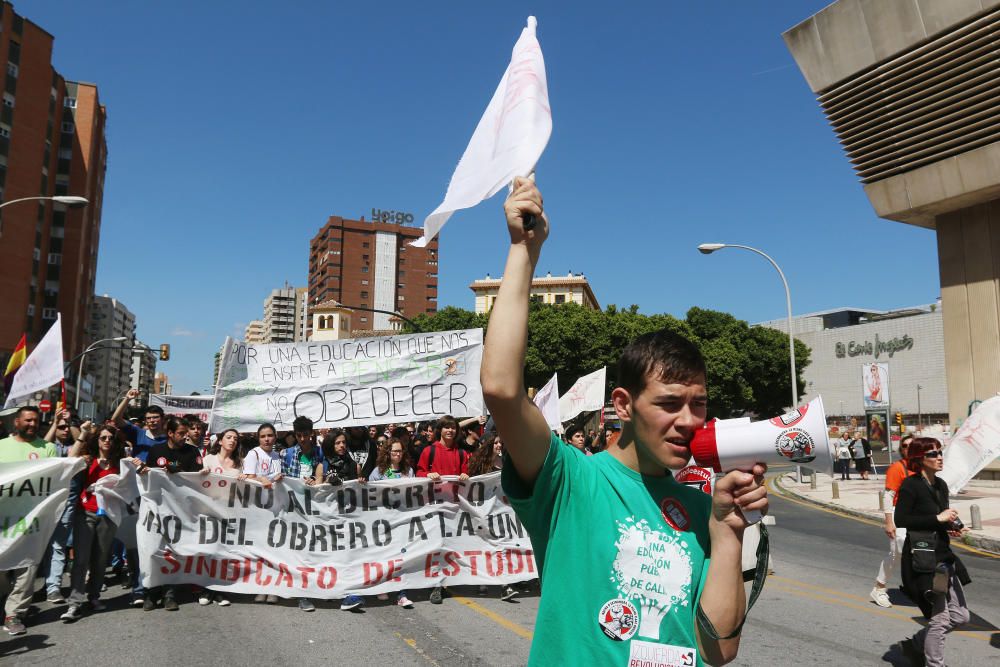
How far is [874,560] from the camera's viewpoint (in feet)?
33.8

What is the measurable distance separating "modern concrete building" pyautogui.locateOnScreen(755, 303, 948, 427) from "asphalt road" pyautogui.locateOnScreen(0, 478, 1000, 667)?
181 feet

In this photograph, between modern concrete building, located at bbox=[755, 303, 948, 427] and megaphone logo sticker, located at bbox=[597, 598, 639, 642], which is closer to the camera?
megaphone logo sticker, located at bbox=[597, 598, 639, 642]

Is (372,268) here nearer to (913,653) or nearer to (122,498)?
(122,498)

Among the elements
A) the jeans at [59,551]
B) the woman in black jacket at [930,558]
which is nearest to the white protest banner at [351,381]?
the jeans at [59,551]

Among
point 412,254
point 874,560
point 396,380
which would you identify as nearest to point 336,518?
point 396,380

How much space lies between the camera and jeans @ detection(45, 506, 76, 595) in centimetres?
739

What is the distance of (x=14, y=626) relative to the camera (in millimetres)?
6176

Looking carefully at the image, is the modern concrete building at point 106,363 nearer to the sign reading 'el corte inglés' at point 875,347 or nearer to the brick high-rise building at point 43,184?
the brick high-rise building at point 43,184

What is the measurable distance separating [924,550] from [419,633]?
160 inches

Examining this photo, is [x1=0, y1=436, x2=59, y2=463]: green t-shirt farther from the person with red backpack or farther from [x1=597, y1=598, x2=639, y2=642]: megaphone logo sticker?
[x1=597, y1=598, x2=639, y2=642]: megaphone logo sticker

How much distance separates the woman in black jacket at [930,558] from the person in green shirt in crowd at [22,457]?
23.5 feet

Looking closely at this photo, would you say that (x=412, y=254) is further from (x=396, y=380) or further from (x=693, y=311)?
(x=396, y=380)

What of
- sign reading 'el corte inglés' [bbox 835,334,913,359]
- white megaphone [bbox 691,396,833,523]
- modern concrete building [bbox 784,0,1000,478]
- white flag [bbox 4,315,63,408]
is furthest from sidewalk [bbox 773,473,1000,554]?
sign reading 'el corte inglés' [bbox 835,334,913,359]

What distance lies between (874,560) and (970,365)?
15.2m
